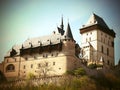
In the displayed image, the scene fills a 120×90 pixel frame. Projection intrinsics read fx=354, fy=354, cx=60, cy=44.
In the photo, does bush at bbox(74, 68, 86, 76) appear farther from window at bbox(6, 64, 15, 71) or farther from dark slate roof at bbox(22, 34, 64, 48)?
window at bbox(6, 64, 15, 71)

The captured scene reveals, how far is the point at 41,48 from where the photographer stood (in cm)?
1230

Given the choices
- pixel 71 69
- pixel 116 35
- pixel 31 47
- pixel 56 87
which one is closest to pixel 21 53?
pixel 31 47

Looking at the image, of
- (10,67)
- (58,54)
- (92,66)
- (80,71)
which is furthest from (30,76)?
(92,66)

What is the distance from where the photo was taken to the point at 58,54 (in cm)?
1177

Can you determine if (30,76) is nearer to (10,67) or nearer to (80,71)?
(80,71)

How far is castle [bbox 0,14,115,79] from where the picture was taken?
1095 centimetres

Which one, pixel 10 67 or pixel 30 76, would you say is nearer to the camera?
pixel 30 76

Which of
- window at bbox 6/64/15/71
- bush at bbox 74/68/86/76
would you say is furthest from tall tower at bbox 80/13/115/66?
window at bbox 6/64/15/71

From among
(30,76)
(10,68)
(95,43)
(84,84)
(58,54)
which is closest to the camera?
(84,84)

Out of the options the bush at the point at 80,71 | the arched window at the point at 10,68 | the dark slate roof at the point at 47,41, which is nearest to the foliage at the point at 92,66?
the bush at the point at 80,71

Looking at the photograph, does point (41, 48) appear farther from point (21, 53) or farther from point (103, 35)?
point (103, 35)

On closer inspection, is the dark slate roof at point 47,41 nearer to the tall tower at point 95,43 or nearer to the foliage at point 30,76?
the tall tower at point 95,43

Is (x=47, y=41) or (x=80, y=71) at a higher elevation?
(x=47, y=41)

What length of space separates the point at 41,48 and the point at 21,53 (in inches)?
29.6
